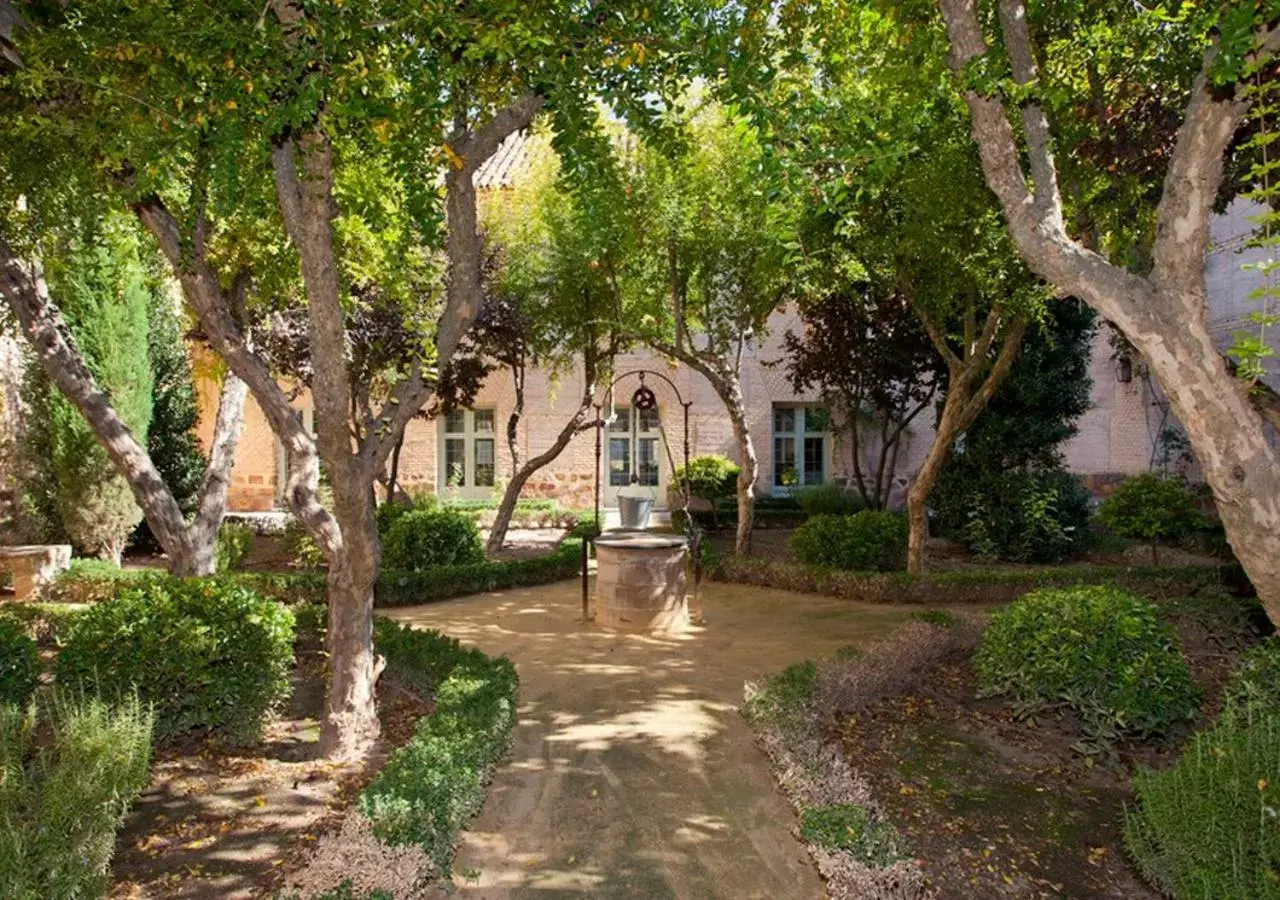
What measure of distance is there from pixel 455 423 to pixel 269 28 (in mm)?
15974

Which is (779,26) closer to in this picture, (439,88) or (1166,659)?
(439,88)

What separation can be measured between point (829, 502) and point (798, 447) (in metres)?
4.04

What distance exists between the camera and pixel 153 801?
4.08 metres

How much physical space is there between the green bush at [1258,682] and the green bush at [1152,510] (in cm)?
593

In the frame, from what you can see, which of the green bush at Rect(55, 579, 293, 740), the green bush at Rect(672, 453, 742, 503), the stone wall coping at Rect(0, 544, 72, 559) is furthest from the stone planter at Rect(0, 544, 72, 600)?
the green bush at Rect(672, 453, 742, 503)

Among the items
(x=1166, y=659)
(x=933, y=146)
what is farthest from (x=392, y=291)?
(x=1166, y=659)

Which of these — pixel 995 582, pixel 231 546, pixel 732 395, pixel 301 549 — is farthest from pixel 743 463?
pixel 231 546

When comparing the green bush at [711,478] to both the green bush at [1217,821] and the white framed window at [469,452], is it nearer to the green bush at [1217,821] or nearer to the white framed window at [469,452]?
the white framed window at [469,452]

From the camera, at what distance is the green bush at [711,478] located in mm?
16828

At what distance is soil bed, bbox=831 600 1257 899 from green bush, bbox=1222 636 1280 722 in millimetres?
554

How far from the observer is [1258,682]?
14.2 feet

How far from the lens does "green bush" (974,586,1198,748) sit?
4586 mm

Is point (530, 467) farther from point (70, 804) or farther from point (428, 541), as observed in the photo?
point (70, 804)

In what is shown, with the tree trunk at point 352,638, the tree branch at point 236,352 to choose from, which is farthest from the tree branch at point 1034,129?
the tree branch at point 236,352
